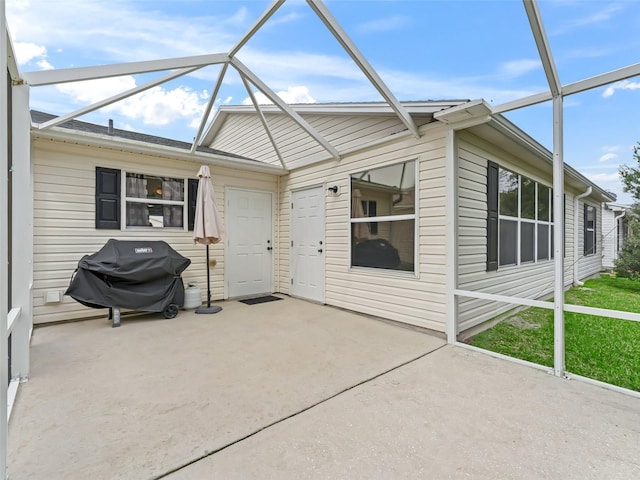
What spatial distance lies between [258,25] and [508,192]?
409cm

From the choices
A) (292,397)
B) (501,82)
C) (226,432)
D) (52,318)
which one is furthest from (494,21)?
(52,318)

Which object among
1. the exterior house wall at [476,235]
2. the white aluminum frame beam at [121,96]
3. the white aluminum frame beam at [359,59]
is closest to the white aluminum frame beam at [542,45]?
the exterior house wall at [476,235]

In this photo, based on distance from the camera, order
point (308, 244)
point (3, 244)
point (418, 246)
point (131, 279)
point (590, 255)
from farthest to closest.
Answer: point (590, 255) < point (308, 244) < point (131, 279) < point (418, 246) < point (3, 244)

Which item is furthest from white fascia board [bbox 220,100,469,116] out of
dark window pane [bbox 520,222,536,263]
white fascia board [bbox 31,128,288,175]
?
dark window pane [bbox 520,222,536,263]

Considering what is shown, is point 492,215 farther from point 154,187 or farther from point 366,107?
point 154,187

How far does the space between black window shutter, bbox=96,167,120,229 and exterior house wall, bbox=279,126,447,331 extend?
305cm

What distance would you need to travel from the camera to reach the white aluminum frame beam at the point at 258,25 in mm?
2863

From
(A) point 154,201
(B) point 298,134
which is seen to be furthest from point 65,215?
(B) point 298,134

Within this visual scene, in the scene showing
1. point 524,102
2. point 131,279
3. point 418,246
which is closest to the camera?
point 524,102

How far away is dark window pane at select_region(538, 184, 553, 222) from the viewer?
18.9 ft

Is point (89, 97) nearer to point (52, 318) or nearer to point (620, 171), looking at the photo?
point (52, 318)

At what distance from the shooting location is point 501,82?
330 cm

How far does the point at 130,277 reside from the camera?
165 inches

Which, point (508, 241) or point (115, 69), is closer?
point (115, 69)
